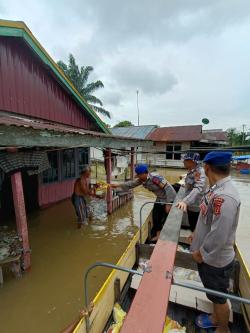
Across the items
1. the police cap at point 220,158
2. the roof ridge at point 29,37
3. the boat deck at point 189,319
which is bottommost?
the boat deck at point 189,319

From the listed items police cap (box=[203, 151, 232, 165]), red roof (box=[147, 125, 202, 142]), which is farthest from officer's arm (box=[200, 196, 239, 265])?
red roof (box=[147, 125, 202, 142])

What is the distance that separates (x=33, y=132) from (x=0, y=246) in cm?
253

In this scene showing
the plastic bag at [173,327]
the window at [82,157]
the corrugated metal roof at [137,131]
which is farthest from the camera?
the corrugated metal roof at [137,131]

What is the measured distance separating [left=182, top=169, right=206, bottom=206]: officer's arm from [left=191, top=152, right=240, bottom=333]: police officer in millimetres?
970

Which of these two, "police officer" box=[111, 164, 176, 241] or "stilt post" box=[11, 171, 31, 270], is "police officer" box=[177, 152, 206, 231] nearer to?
"police officer" box=[111, 164, 176, 241]

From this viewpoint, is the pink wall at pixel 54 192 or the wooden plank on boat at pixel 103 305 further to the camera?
the pink wall at pixel 54 192

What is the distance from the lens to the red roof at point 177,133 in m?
20.4

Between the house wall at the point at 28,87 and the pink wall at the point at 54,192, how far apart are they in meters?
2.64

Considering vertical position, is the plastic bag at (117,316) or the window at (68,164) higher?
the window at (68,164)

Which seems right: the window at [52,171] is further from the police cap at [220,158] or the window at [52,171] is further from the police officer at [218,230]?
the police cap at [220,158]

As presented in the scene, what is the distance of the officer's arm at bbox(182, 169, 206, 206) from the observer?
3.20 meters

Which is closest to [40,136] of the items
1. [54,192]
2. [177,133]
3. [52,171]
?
[52,171]

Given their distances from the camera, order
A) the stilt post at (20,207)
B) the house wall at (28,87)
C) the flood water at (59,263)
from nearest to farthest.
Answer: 1. the flood water at (59,263)
2. the stilt post at (20,207)
3. the house wall at (28,87)

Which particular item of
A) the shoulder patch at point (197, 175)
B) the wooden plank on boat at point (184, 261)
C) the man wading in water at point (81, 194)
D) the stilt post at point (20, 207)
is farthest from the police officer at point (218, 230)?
the man wading in water at point (81, 194)
